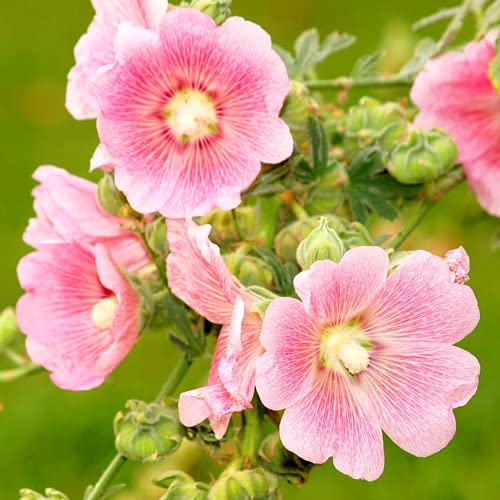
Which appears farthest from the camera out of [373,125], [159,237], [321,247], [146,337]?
[146,337]

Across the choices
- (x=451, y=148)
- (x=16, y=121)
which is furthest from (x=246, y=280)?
(x=16, y=121)

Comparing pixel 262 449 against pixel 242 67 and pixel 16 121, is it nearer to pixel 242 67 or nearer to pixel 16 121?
pixel 242 67

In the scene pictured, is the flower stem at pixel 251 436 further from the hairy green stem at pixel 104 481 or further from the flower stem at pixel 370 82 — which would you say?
the flower stem at pixel 370 82

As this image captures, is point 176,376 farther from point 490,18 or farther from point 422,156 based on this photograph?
point 490,18

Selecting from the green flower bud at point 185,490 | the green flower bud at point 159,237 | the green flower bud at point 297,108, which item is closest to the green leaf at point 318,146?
the green flower bud at point 297,108

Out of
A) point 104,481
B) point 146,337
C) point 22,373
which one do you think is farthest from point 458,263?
point 146,337

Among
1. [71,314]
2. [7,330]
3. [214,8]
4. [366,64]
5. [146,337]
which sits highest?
[214,8]
